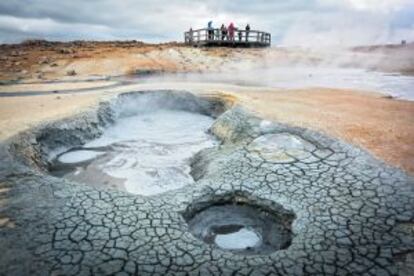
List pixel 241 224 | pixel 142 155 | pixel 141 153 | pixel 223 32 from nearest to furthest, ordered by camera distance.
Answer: pixel 241 224, pixel 142 155, pixel 141 153, pixel 223 32

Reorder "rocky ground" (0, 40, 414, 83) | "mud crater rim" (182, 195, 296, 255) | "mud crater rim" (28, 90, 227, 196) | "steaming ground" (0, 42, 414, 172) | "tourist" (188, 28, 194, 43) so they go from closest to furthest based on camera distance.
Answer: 1. "mud crater rim" (182, 195, 296, 255)
2. "mud crater rim" (28, 90, 227, 196)
3. "steaming ground" (0, 42, 414, 172)
4. "rocky ground" (0, 40, 414, 83)
5. "tourist" (188, 28, 194, 43)

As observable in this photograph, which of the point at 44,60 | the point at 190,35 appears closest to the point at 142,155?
the point at 44,60

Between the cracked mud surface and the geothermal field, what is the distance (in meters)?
0.02

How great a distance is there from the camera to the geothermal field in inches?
131

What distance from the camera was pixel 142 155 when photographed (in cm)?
711

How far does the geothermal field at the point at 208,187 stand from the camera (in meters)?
3.34

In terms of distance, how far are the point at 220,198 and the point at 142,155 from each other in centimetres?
290

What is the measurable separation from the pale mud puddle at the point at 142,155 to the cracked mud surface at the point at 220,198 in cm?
84

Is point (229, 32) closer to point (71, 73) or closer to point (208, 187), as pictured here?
point (71, 73)

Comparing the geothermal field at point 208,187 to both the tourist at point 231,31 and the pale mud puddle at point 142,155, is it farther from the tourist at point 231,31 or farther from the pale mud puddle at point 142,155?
the tourist at point 231,31

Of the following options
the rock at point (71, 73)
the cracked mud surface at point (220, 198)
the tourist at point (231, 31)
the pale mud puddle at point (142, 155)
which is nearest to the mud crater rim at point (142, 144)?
the pale mud puddle at point (142, 155)

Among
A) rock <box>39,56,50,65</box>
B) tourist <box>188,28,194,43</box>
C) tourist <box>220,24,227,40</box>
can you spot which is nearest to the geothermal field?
rock <box>39,56,50,65</box>

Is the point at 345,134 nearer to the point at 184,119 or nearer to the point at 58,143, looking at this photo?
the point at 184,119

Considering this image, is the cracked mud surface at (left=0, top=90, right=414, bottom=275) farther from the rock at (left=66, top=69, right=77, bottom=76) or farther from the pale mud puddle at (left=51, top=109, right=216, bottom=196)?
the rock at (left=66, top=69, right=77, bottom=76)
